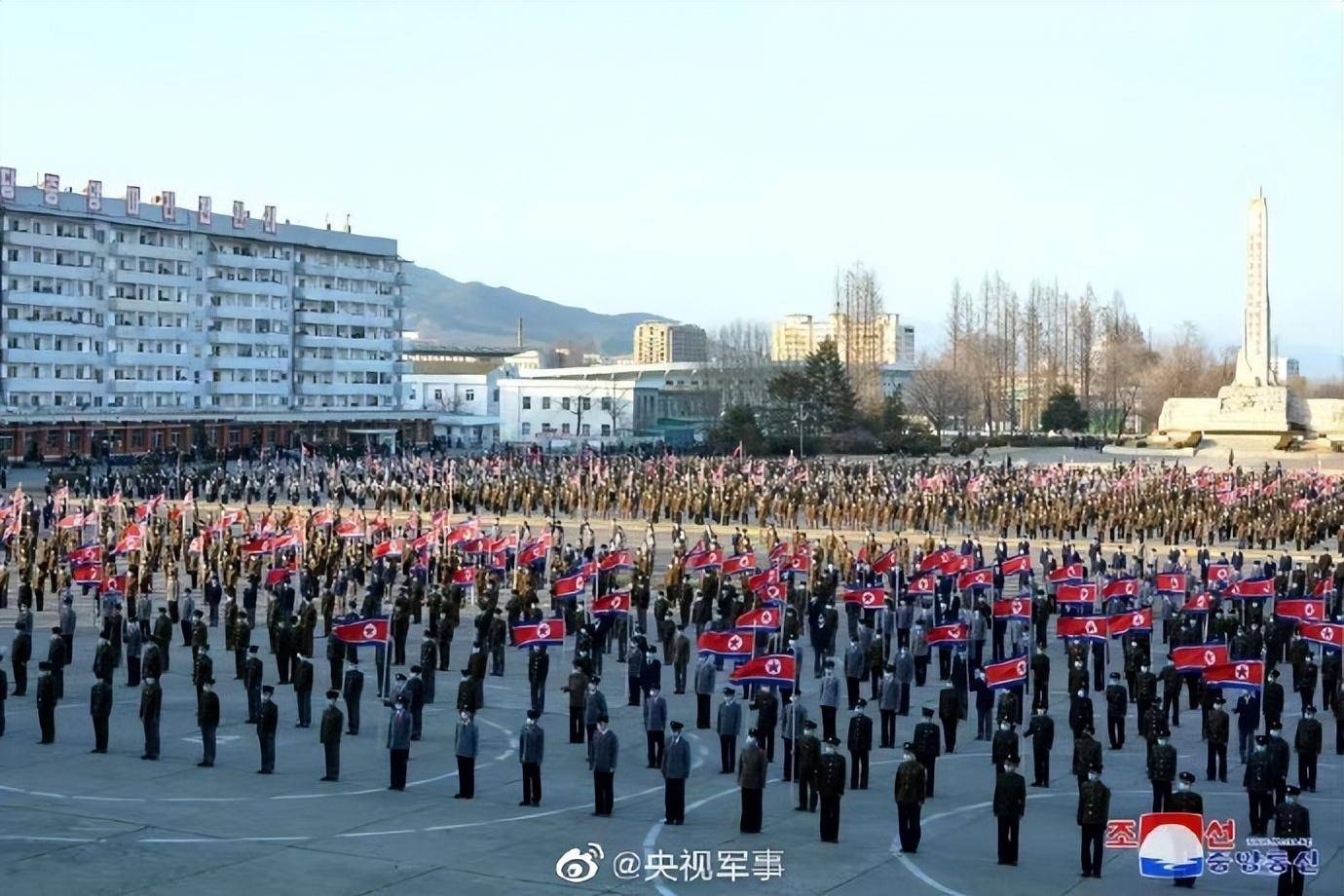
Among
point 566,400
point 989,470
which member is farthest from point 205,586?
point 566,400

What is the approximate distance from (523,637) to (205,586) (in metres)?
9.47

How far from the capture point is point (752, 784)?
1291cm

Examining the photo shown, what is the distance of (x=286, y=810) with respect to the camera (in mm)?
13508

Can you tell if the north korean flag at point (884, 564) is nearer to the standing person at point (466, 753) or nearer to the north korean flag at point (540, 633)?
the north korean flag at point (540, 633)

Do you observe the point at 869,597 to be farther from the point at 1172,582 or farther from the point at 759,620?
the point at 1172,582

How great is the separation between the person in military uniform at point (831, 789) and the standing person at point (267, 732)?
506 cm

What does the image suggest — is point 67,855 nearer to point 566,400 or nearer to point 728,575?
point 728,575

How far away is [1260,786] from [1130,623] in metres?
6.59

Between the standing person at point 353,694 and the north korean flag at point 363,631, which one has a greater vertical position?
the north korean flag at point 363,631

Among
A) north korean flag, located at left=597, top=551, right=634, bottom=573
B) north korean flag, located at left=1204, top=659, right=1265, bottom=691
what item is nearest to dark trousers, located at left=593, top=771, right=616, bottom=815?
north korean flag, located at left=1204, top=659, right=1265, bottom=691

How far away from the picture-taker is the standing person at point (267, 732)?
14.7 m

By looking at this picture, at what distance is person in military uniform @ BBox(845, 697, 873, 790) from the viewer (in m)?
14.4

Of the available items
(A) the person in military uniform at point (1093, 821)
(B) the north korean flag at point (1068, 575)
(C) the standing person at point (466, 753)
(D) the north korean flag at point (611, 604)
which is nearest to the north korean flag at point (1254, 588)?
(B) the north korean flag at point (1068, 575)

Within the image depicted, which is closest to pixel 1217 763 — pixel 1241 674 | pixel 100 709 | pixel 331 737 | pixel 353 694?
pixel 1241 674
